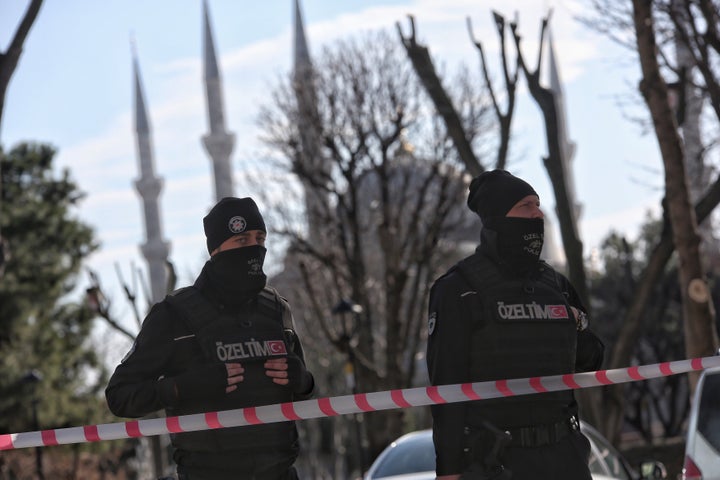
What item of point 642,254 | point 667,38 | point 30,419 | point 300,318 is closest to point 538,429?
point 667,38

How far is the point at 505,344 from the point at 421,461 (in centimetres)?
465

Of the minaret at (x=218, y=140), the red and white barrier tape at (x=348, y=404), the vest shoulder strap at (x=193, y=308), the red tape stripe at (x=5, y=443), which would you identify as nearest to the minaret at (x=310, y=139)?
the red tape stripe at (x=5, y=443)

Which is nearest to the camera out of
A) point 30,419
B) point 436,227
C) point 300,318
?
point 436,227

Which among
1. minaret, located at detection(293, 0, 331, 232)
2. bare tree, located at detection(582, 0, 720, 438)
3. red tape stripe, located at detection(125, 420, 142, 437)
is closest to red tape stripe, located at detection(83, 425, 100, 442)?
red tape stripe, located at detection(125, 420, 142, 437)

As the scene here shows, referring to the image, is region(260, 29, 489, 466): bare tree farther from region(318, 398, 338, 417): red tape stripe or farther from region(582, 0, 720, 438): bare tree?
region(318, 398, 338, 417): red tape stripe

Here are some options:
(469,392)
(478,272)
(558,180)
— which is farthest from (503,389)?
(558,180)

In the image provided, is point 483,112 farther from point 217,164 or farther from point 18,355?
point 217,164

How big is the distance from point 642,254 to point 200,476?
5838 centimetres

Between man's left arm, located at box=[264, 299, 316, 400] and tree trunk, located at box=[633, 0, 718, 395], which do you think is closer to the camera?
man's left arm, located at box=[264, 299, 316, 400]

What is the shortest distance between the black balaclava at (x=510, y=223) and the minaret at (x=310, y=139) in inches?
953

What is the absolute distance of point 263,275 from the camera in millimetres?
5617

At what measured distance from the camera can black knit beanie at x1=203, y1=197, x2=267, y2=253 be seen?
5.67 m

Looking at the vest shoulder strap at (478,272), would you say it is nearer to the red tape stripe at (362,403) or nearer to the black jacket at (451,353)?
the black jacket at (451,353)

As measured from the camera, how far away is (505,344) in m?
5.35
